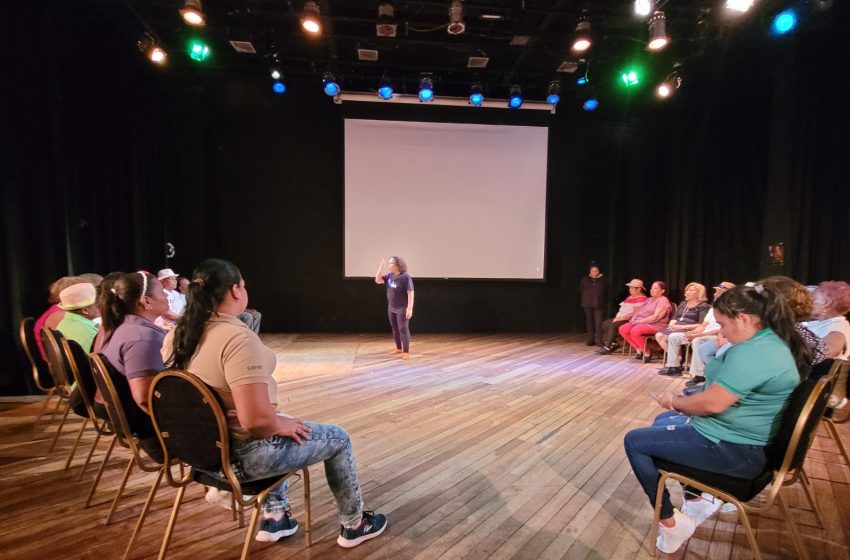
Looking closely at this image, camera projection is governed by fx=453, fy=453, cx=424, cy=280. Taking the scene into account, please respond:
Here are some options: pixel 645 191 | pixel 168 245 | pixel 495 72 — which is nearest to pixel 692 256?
pixel 645 191

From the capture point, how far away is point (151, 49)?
234 inches

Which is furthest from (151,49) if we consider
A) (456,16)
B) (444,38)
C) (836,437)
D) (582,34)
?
(836,437)

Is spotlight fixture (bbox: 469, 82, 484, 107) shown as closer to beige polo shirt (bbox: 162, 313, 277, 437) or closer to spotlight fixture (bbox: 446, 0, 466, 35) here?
spotlight fixture (bbox: 446, 0, 466, 35)

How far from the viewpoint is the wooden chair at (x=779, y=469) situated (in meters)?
1.67

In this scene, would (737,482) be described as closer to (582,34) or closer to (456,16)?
(456,16)

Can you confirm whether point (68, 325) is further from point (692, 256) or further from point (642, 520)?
point (692, 256)

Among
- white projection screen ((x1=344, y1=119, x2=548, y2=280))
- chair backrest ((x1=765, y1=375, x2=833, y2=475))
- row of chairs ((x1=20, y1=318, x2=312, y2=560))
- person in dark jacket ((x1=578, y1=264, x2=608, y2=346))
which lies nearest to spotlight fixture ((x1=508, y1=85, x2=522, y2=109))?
white projection screen ((x1=344, y1=119, x2=548, y2=280))

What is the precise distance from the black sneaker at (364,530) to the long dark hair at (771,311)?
181 cm

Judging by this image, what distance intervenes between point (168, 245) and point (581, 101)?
740 cm

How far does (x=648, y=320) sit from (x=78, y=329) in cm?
630

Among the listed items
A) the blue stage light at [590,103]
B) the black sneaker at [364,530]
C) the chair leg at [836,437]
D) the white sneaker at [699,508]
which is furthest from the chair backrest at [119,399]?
the blue stage light at [590,103]

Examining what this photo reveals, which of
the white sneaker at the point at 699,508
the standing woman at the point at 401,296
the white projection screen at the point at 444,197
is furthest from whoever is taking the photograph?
the white projection screen at the point at 444,197

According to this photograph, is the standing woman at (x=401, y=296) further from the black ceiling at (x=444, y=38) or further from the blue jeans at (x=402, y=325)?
the black ceiling at (x=444, y=38)

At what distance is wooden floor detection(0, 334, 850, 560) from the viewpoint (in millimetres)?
2072
